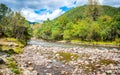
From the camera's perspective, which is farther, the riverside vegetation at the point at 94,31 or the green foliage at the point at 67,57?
the riverside vegetation at the point at 94,31

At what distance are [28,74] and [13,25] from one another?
63129 mm

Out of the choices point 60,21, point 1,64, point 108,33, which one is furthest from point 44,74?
point 60,21

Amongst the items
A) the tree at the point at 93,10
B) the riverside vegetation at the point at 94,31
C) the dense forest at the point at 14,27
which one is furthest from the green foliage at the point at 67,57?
the tree at the point at 93,10

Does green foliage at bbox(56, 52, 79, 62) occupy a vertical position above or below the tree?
below

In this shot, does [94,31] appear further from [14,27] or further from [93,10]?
[14,27]

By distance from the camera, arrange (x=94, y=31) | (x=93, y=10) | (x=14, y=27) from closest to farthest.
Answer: (x=14, y=27), (x=94, y=31), (x=93, y=10)

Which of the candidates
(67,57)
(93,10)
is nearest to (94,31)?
(93,10)

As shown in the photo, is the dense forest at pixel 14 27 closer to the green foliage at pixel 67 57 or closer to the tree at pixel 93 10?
the green foliage at pixel 67 57

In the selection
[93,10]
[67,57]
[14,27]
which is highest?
[93,10]

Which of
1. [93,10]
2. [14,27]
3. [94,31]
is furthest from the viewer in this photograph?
[93,10]

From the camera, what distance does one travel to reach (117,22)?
109938 millimetres

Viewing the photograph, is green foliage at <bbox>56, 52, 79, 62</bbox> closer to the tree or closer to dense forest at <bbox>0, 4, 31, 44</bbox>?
dense forest at <bbox>0, 4, 31, 44</bbox>

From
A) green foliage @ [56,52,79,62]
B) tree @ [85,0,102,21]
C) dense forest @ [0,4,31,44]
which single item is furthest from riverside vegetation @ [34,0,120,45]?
green foliage @ [56,52,79,62]

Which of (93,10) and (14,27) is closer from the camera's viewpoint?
(14,27)
